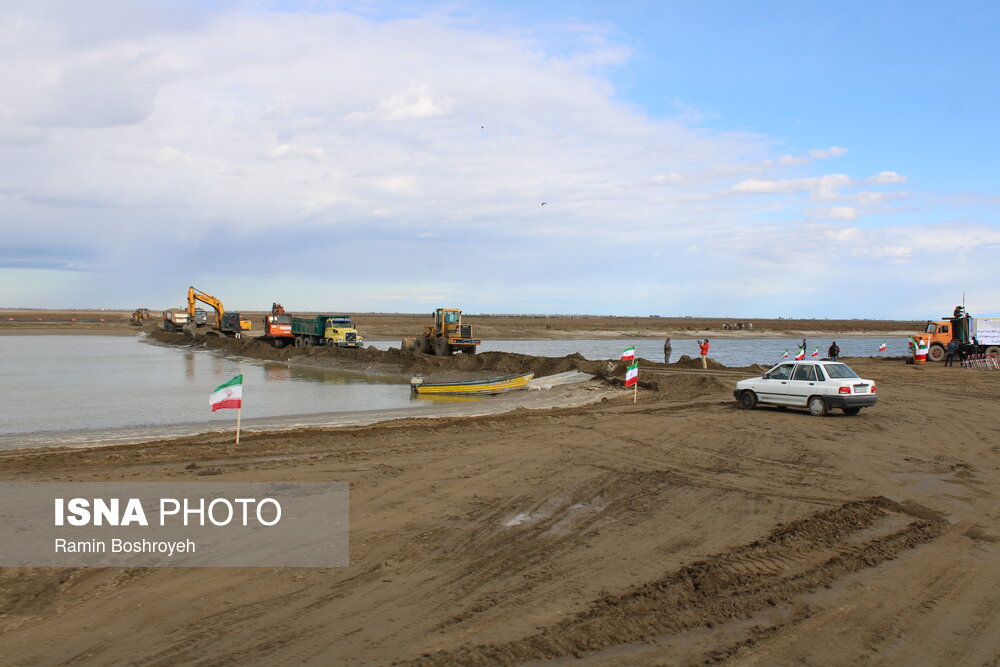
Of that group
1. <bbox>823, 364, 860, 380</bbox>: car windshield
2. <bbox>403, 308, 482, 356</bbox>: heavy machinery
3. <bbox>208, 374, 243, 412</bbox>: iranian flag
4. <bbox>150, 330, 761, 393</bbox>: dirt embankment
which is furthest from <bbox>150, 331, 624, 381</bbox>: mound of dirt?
<bbox>208, 374, 243, 412</bbox>: iranian flag

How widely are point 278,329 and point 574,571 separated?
5498 centimetres

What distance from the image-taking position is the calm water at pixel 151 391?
914 inches

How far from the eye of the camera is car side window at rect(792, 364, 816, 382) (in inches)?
791

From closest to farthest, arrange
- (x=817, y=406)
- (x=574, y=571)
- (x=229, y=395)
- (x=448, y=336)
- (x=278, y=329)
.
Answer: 1. (x=574, y=571)
2. (x=229, y=395)
3. (x=817, y=406)
4. (x=448, y=336)
5. (x=278, y=329)

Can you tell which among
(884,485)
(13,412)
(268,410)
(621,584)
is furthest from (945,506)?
(13,412)

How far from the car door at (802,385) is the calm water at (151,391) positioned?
14.3 meters

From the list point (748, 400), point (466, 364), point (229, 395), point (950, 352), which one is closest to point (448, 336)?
point (466, 364)

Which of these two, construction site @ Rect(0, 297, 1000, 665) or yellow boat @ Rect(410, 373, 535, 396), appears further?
yellow boat @ Rect(410, 373, 535, 396)

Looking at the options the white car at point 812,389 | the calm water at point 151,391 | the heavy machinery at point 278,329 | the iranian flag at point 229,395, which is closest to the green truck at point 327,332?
the heavy machinery at point 278,329

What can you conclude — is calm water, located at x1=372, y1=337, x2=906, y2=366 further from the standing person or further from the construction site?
the construction site

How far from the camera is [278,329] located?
194 ft

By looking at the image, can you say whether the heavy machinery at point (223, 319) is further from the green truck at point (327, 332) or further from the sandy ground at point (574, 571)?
the sandy ground at point (574, 571)

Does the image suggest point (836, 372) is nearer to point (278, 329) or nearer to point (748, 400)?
point (748, 400)
